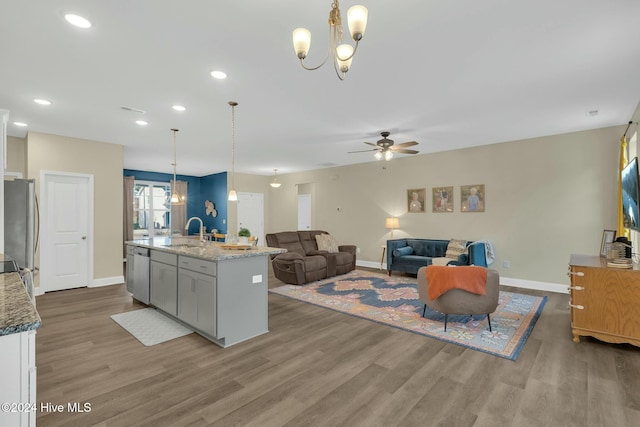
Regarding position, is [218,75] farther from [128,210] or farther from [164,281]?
[128,210]

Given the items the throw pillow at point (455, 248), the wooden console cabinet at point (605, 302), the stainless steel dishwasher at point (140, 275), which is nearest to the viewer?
the wooden console cabinet at point (605, 302)

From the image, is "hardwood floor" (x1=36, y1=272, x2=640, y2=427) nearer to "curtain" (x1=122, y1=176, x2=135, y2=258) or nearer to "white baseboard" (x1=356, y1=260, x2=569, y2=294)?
"white baseboard" (x1=356, y1=260, x2=569, y2=294)

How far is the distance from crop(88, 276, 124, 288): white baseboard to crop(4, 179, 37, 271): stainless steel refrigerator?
1.99 m

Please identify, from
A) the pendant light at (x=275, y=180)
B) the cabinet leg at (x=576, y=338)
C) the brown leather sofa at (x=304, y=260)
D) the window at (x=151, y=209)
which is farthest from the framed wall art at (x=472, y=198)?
the window at (x=151, y=209)

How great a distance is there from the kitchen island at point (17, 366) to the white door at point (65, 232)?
5.25m

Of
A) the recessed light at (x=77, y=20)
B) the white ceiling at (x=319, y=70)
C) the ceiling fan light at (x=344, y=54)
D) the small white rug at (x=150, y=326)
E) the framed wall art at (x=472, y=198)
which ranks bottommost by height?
the small white rug at (x=150, y=326)

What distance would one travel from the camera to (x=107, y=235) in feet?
18.9

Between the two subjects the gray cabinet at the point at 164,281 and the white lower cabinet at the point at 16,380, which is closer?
the white lower cabinet at the point at 16,380

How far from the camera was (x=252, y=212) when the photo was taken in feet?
32.6

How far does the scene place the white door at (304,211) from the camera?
9.70 m

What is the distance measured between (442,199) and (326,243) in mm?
2640

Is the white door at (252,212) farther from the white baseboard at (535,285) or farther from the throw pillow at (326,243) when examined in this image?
the white baseboard at (535,285)

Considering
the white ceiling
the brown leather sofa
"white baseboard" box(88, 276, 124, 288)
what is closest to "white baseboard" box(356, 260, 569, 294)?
the white ceiling

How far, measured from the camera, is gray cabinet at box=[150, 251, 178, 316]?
3652 mm
